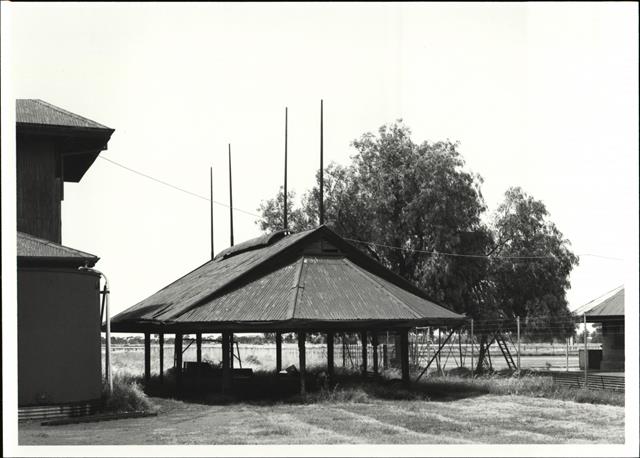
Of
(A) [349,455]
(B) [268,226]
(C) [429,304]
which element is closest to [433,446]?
(A) [349,455]

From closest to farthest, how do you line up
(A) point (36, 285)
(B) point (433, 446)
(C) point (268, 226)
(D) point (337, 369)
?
(B) point (433, 446) < (A) point (36, 285) < (D) point (337, 369) < (C) point (268, 226)

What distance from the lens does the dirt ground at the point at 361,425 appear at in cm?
1761

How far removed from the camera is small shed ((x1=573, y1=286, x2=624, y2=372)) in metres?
39.0

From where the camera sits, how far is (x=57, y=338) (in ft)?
70.9

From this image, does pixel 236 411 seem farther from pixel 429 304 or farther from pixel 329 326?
pixel 429 304

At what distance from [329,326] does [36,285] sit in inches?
341

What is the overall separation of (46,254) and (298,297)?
742cm

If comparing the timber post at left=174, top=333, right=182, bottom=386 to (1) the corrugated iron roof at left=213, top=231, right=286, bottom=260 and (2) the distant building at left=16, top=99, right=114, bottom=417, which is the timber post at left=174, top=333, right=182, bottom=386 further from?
(2) the distant building at left=16, top=99, right=114, bottom=417

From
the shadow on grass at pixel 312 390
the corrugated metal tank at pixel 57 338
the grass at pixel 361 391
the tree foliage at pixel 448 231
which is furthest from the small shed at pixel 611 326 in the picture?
the corrugated metal tank at pixel 57 338

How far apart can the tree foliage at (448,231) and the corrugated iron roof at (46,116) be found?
23.2m

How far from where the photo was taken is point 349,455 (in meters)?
14.9

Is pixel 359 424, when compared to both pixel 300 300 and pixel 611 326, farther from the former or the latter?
pixel 611 326

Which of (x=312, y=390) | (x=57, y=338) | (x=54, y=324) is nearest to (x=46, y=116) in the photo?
(x=54, y=324)

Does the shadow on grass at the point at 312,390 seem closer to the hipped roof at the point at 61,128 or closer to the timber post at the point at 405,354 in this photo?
the timber post at the point at 405,354
